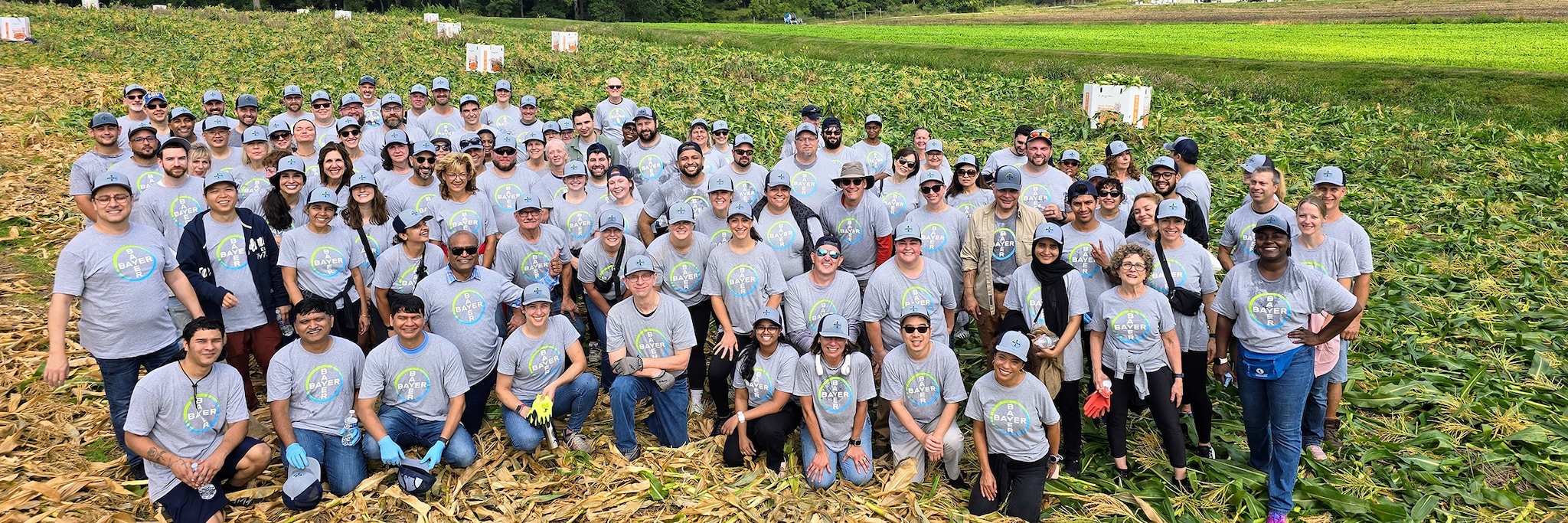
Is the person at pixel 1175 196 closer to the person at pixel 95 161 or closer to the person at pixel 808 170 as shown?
the person at pixel 808 170

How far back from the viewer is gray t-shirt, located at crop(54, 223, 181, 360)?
5227mm

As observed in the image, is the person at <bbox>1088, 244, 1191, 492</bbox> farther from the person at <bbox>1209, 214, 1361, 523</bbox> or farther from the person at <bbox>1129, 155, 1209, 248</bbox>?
the person at <bbox>1129, 155, 1209, 248</bbox>

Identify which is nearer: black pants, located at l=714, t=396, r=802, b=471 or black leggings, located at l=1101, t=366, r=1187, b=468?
black leggings, located at l=1101, t=366, r=1187, b=468

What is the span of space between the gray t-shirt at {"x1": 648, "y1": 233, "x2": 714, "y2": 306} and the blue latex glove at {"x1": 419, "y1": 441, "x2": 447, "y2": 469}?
1815 mm

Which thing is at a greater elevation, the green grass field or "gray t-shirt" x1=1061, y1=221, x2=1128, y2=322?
the green grass field

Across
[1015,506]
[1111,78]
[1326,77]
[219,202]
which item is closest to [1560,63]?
[1326,77]

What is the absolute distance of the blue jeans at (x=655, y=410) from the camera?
235 inches

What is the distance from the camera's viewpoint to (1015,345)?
516cm

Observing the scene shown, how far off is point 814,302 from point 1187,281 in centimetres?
248

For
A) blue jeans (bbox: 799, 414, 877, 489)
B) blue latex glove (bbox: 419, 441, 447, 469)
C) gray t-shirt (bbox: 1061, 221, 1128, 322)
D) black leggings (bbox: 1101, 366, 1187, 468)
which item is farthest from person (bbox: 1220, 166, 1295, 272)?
blue latex glove (bbox: 419, 441, 447, 469)

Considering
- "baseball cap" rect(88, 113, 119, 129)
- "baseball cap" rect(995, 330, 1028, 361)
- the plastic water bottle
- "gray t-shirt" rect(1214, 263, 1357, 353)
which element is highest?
"baseball cap" rect(88, 113, 119, 129)

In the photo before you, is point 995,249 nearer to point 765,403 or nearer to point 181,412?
point 765,403

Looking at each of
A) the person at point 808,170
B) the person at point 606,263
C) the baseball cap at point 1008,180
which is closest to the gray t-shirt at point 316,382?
the person at point 606,263

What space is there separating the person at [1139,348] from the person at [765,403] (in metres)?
1.98
